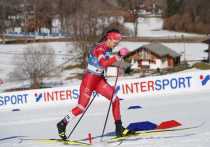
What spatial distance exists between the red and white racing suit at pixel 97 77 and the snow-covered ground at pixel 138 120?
1.89 ft

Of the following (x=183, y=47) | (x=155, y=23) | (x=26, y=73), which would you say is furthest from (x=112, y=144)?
(x=155, y=23)

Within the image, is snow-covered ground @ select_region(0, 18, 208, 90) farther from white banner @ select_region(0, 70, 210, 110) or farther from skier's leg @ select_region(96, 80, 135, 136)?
skier's leg @ select_region(96, 80, 135, 136)

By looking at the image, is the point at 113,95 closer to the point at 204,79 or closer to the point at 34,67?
the point at 204,79

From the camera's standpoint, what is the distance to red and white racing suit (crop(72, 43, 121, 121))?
6.90 meters

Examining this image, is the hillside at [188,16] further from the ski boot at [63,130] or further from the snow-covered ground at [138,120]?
the ski boot at [63,130]

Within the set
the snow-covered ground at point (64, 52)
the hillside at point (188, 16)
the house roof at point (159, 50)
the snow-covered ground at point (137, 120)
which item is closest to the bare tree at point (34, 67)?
the snow-covered ground at point (64, 52)

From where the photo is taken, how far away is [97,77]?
7.03 m

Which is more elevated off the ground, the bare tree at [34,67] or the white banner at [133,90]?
the white banner at [133,90]

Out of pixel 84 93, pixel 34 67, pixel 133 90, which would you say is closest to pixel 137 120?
pixel 84 93

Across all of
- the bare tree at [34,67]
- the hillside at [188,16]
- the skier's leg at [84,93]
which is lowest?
the bare tree at [34,67]

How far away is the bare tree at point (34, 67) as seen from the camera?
4891 cm

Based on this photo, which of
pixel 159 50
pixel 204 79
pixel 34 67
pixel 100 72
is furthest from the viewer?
pixel 159 50

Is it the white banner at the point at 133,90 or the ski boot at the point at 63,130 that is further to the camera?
the white banner at the point at 133,90

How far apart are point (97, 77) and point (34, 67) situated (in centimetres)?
4424
